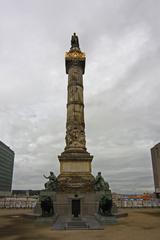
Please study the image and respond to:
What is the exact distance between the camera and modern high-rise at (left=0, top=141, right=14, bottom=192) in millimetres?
83188

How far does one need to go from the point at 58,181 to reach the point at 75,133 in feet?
18.1

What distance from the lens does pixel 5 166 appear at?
287 ft

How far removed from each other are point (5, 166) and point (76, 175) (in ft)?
250

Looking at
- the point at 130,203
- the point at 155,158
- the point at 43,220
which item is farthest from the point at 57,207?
the point at 155,158

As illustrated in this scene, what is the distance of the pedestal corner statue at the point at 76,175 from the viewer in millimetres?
18203

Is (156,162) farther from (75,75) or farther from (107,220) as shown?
(107,220)

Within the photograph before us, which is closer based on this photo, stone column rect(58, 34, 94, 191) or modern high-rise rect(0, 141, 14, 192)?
stone column rect(58, 34, 94, 191)

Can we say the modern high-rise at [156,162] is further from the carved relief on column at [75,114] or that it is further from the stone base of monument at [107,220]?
the stone base of monument at [107,220]

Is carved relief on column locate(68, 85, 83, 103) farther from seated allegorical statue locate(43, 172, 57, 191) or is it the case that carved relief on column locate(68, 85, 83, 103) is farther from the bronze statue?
seated allegorical statue locate(43, 172, 57, 191)

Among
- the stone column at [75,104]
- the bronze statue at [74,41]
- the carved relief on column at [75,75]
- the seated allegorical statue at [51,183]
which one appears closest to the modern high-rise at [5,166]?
the bronze statue at [74,41]

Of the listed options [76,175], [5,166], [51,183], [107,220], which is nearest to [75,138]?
[76,175]

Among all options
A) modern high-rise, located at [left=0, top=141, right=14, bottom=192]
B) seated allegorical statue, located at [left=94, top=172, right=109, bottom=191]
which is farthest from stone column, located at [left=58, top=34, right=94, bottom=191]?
modern high-rise, located at [left=0, top=141, right=14, bottom=192]

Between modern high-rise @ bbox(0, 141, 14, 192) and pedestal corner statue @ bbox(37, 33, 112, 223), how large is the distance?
6619 centimetres

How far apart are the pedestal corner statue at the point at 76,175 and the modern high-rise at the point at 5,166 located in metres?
66.2
